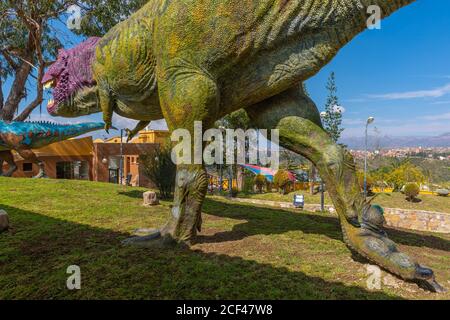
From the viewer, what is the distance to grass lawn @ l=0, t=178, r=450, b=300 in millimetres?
2447

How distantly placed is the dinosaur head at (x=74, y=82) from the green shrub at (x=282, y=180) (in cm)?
1355

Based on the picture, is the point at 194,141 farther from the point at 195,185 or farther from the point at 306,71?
the point at 306,71

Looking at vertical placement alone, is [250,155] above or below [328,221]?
above

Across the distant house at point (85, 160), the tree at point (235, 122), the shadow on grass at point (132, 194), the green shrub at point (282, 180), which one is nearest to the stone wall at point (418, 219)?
the green shrub at point (282, 180)

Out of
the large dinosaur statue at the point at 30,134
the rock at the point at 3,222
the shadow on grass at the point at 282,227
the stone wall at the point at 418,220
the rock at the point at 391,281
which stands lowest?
the stone wall at the point at 418,220

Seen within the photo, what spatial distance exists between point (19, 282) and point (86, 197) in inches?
151

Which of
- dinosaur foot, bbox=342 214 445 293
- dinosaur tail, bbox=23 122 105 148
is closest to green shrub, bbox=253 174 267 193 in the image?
dinosaur tail, bbox=23 122 105 148

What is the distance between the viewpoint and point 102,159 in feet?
57.8

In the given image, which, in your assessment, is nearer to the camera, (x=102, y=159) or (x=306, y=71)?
(x=306, y=71)

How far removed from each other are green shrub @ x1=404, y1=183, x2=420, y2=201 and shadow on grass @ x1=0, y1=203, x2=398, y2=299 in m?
13.6

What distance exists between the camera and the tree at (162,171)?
7.30 m

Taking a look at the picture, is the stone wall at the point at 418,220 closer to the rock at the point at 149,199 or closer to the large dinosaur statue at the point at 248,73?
the rock at the point at 149,199
